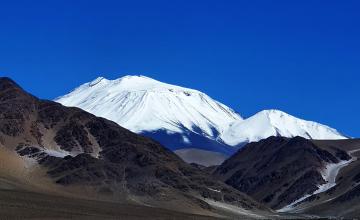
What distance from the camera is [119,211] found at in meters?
165

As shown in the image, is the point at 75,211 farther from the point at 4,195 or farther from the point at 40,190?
the point at 40,190

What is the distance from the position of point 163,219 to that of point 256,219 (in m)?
48.8

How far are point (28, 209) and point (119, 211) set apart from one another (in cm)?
3073

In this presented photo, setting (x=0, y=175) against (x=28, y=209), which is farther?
(x=0, y=175)

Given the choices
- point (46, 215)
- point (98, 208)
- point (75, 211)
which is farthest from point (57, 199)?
point (46, 215)

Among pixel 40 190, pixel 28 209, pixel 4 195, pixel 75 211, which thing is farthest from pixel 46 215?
pixel 40 190

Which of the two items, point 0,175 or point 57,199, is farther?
point 0,175

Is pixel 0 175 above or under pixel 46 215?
above

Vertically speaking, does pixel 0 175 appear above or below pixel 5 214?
above

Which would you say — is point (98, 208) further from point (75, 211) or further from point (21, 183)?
point (21, 183)

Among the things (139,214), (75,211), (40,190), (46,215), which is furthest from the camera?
(40,190)

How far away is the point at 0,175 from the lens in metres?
198

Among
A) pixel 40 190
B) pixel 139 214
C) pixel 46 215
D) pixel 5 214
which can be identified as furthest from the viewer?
pixel 40 190

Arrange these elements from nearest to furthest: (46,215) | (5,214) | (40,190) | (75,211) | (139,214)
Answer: (5,214) → (46,215) → (75,211) → (139,214) → (40,190)
